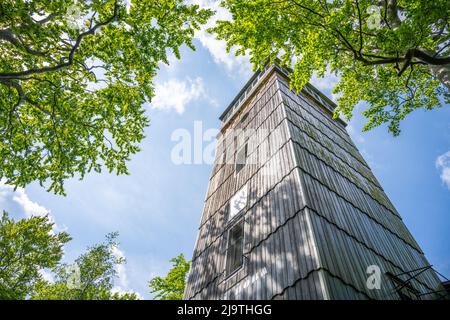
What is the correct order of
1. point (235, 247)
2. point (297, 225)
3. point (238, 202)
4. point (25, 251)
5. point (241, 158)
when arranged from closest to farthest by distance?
1. point (297, 225)
2. point (235, 247)
3. point (238, 202)
4. point (241, 158)
5. point (25, 251)

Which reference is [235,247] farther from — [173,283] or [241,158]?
[173,283]

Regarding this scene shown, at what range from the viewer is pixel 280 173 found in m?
10.5

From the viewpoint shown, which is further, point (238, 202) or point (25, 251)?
point (25, 251)

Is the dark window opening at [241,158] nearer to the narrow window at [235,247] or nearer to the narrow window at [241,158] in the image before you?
the narrow window at [241,158]

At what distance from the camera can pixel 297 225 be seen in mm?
7945

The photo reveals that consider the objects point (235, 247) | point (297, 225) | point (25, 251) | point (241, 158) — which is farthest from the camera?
point (25, 251)

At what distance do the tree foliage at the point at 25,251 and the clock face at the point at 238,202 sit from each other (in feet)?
52.5

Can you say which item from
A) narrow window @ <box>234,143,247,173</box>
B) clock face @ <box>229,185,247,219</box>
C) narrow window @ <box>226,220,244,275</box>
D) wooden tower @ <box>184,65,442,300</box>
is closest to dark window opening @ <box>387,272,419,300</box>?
wooden tower @ <box>184,65,442,300</box>

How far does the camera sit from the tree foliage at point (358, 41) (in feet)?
26.6

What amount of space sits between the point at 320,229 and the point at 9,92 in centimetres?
1218

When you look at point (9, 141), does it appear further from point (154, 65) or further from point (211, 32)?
point (211, 32)

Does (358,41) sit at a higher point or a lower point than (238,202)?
higher

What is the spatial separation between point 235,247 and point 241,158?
6084mm

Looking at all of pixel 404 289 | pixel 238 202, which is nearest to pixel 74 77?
pixel 238 202
